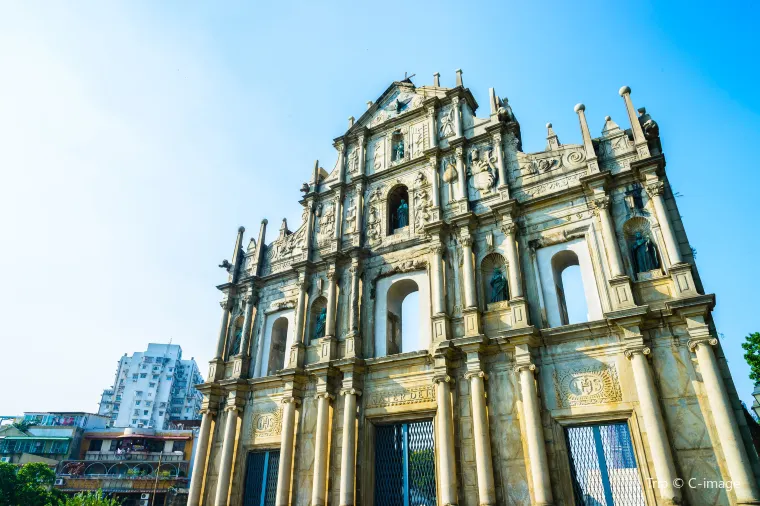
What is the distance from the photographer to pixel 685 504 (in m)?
9.62

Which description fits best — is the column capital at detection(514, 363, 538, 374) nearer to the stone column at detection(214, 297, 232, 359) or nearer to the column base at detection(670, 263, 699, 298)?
the column base at detection(670, 263, 699, 298)

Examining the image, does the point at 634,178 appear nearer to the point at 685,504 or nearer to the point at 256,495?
the point at 685,504

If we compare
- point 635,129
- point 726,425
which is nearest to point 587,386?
point 726,425

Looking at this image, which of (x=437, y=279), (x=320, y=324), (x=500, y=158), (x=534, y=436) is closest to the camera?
(x=534, y=436)

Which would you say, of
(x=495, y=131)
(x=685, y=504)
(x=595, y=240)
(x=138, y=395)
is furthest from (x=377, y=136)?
(x=138, y=395)

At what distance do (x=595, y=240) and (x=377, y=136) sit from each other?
1032 centimetres

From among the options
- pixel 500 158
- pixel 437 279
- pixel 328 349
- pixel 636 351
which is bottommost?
pixel 636 351

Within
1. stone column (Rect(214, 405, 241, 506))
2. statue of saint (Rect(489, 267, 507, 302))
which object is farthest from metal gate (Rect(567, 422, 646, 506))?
stone column (Rect(214, 405, 241, 506))

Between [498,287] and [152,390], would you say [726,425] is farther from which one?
[152,390]

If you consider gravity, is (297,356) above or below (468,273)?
below

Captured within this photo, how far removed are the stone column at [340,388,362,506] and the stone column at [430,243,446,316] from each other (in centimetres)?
354

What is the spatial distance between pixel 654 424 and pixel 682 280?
3442 mm

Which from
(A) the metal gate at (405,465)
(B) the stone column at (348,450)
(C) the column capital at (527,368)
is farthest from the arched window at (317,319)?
(C) the column capital at (527,368)

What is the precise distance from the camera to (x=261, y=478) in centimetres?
1563
